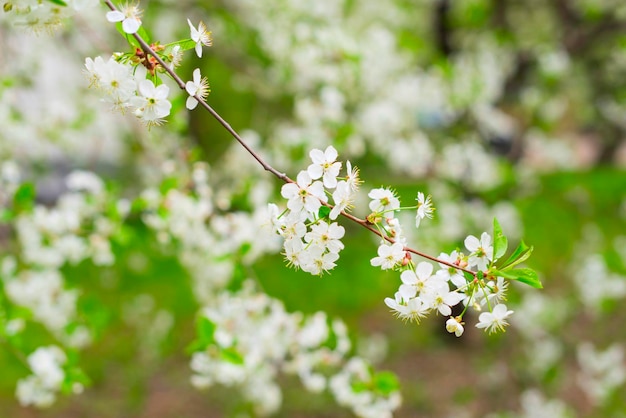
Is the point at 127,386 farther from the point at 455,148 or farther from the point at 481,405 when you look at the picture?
the point at 455,148

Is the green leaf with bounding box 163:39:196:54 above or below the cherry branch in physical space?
above

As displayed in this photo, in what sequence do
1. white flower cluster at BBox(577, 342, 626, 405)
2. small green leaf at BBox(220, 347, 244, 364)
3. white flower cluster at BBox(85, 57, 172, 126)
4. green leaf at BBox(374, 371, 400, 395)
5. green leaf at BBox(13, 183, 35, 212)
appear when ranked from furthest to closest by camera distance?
white flower cluster at BBox(577, 342, 626, 405) < green leaf at BBox(13, 183, 35, 212) < green leaf at BBox(374, 371, 400, 395) < small green leaf at BBox(220, 347, 244, 364) < white flower cluster at BBox(85, 57, 172, 126)

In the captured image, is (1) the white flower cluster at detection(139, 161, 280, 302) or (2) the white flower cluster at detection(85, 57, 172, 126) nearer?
(2) the white flower cluster at detection(85, 57, 172, 126)

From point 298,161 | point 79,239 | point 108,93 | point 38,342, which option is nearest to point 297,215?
point 108,93

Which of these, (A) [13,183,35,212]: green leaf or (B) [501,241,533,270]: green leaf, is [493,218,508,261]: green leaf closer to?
(B) [501,241,533,270]: green leaf

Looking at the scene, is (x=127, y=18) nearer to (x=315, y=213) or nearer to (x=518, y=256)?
(x=315, y=213)

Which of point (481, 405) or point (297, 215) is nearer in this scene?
point (297, 215)

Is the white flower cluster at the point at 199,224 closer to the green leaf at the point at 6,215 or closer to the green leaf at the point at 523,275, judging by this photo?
the green leaf at the point at 6,215

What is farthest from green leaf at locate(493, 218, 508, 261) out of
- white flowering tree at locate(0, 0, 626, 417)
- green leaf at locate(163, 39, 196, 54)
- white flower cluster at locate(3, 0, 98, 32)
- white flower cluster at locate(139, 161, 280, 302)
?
white flower cluster at locate(139, 161, 280, 302)
